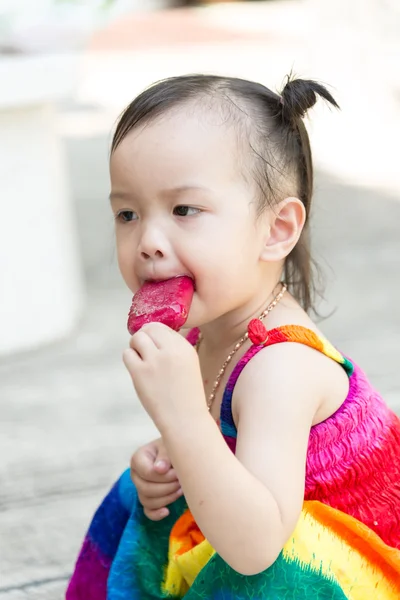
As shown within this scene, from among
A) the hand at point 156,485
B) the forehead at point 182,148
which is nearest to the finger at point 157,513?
the hand at point 156,485

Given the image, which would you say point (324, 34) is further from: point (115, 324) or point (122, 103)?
point (115, 324)

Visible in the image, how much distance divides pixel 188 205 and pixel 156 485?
443 mm

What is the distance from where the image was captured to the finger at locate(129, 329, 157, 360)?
1116mm

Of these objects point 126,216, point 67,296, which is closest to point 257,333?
point 126,216

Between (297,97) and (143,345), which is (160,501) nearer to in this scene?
(143,345)

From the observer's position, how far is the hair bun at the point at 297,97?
4.30 feet

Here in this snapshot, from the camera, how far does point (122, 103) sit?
7027 millimetres

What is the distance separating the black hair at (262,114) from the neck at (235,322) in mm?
155

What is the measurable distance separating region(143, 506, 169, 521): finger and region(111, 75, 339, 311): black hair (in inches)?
19.1

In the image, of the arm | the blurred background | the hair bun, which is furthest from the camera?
the blurred background

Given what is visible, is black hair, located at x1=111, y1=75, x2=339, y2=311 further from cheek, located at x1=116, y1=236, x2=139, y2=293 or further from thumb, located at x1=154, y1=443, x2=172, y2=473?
thumb, located at x1=154, y1=443, x2=172, y2=473

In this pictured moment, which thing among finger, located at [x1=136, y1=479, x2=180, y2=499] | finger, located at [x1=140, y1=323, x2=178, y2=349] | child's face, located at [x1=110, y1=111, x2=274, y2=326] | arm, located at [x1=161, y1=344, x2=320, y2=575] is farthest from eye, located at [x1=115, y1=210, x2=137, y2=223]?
finger, located at [x1=136, y1=479, x2=180, y2=499]

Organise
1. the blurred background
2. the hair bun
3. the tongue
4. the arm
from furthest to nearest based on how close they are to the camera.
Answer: the blurred background, the hair bun, the tongue, the arm

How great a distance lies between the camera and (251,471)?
43.7 inches
